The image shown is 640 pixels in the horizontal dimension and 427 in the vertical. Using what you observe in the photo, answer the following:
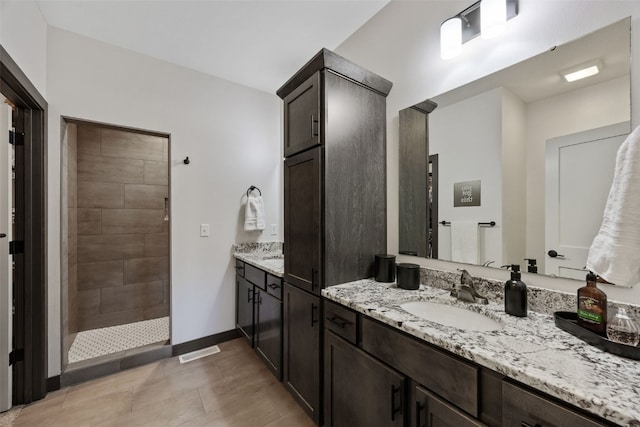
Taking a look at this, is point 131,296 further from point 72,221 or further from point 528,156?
point 528,156

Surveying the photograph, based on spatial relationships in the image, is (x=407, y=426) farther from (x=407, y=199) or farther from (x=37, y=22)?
(x=37, y=22)

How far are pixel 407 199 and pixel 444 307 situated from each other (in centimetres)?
69

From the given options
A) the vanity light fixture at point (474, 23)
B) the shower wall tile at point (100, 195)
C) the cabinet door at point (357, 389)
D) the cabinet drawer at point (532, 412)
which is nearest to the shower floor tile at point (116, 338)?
the shower wall tile at point (100, 195)

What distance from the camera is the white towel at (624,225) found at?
73cm

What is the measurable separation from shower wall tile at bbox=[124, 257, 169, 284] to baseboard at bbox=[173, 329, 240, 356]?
1140 millimetres

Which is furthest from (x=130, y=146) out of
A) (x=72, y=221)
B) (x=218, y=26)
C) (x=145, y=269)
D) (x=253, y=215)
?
(x=218, y=26)

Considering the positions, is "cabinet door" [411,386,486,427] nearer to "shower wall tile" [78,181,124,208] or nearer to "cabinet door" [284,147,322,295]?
"cabinet door" [284,147,322,295]

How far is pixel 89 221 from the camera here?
284cm

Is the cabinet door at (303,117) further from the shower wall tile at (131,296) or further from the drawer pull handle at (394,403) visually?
the shower wall tile at (131,296)

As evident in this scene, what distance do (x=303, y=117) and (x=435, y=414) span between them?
1.55 m

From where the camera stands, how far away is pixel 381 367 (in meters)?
1.10

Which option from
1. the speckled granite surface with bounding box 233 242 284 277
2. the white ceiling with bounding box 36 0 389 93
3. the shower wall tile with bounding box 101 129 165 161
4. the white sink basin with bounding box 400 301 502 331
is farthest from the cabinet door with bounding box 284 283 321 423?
the shower wall tile with bounding box 101 129 165 161

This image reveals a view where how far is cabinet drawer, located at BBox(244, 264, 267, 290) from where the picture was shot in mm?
2125

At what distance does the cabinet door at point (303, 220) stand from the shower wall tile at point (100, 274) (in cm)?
240
